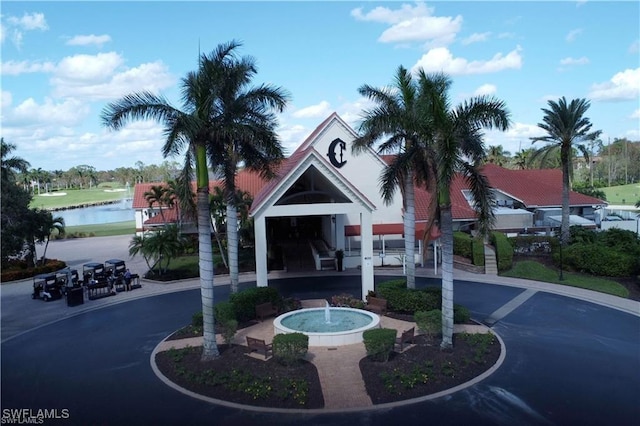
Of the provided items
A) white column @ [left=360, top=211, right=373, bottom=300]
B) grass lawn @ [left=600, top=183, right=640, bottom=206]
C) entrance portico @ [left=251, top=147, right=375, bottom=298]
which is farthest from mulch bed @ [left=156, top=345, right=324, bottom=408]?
grass lawn @ [left=600, top=183, right=640, bottom=206]

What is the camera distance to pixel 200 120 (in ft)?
48.9

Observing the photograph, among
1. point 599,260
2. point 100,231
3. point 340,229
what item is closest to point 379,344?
point 340,229

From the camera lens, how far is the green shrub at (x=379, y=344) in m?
15.1

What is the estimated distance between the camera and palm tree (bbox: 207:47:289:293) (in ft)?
51.7

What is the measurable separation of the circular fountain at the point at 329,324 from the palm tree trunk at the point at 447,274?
2.92m

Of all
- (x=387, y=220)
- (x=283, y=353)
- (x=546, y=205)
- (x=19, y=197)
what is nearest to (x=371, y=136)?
(x=283, y=353)

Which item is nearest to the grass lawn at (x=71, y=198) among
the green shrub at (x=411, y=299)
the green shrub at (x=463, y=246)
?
the green shrub at (x=463, y=246)

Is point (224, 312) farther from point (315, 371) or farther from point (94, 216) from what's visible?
point (94, 216)

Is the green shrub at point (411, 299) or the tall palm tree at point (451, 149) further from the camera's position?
the green shrub at point (411, 299)

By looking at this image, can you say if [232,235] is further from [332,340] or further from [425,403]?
[425,403]

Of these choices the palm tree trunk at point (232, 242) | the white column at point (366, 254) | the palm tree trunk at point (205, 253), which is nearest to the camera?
the palm tree trunk at point (205, 253)

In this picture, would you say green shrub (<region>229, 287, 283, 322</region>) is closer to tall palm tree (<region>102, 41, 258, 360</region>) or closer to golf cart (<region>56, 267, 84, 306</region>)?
tall palm tree (<region>102, 41, 258, 360</region>)

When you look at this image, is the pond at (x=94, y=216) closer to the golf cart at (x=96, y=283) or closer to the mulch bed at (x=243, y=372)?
the golf cart at (x=96, y=283)

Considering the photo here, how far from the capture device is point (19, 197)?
1227 inches
